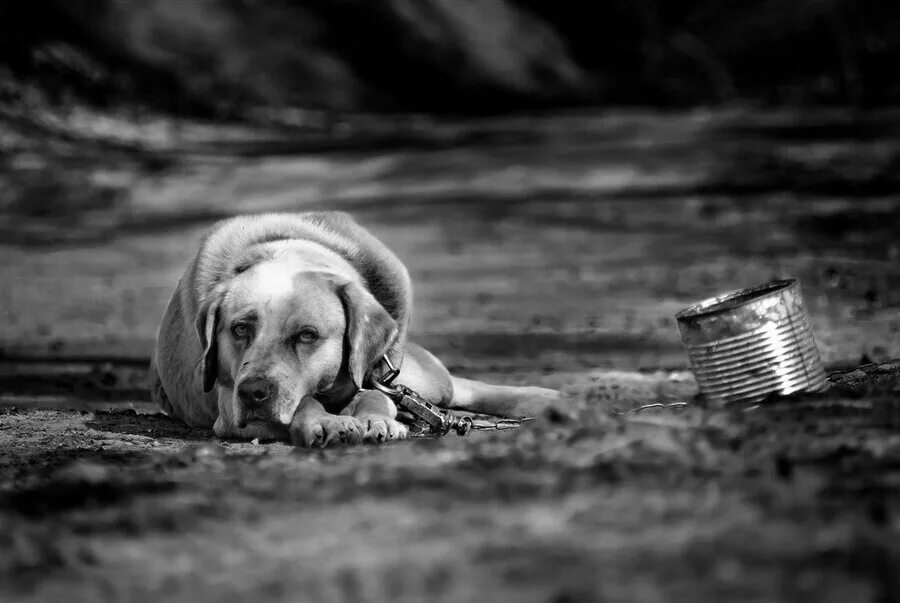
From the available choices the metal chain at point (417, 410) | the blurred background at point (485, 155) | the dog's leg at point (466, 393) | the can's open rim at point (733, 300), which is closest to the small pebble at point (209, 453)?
the metal chain at point (417, 410)

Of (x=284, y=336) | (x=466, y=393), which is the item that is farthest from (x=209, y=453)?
(x=466, y=393)

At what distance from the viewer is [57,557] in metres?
A: 3.41

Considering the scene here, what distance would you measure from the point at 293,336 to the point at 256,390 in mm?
344

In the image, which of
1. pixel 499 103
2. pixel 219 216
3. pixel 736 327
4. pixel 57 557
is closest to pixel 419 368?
pixel 736 327

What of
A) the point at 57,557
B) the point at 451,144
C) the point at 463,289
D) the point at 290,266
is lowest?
the point at 57,557

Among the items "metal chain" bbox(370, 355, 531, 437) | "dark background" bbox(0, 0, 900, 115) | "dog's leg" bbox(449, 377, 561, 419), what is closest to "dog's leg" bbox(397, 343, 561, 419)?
"dog's leg" bbox(449, 377, 561, 419)

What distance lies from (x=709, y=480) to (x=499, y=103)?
2424 cm

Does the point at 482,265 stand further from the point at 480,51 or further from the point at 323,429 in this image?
the point at 480,51

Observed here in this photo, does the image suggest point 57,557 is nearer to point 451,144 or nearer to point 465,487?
point 465,487

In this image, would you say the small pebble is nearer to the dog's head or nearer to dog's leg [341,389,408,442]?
the dog's head

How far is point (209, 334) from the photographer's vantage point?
5.82 metres

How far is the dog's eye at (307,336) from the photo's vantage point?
18.6 ft

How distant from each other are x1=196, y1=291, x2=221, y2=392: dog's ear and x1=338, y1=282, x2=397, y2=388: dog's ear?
1.96ft

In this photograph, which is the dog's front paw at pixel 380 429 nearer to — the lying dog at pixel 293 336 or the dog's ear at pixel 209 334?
the lying dog at pixel 293 336
